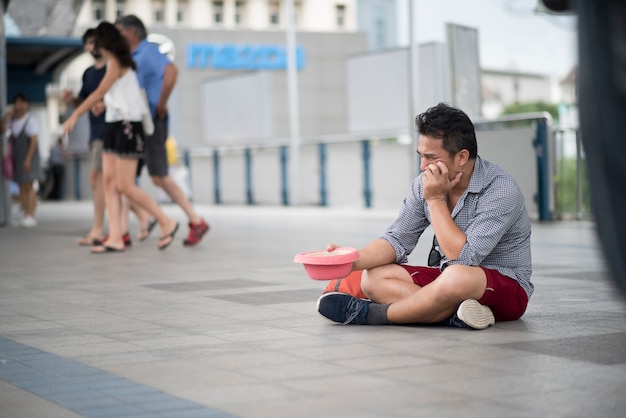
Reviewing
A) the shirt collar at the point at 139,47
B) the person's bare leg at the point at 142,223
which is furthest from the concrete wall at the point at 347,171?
the shirt collar at the point at 139,47

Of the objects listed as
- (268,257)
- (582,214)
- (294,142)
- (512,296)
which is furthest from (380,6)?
(512,296)

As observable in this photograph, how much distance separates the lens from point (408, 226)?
6.06 m

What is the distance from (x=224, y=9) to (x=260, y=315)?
65.9 m

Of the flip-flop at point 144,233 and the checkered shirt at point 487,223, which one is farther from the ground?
the checkered shirt at point 487,223

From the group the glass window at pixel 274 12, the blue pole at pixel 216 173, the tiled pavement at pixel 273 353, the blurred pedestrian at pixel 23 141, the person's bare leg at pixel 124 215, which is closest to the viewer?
the tiled pavement at pixel 273 353

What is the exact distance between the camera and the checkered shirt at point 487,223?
18.4 feet

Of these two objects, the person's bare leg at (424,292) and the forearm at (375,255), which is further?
the forearm at (375,255)

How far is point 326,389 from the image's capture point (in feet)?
14.2

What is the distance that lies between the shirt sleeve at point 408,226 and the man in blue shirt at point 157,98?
651 cm

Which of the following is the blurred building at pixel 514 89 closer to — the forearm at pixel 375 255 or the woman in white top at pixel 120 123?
the woman in white top at pixel 120 123

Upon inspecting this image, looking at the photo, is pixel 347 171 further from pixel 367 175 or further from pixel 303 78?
pixel 303 78

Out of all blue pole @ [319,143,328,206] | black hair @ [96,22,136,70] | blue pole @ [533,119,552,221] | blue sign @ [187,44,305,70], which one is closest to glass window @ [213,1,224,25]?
blue sign @ [187,44,305,70]

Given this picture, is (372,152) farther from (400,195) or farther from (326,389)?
(326,389)

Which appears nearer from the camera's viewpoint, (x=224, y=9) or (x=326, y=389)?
(x=326, y=389)
